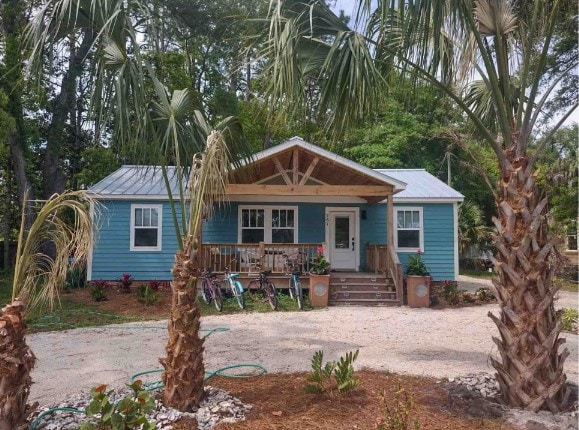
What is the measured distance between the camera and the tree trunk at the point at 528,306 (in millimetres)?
3693

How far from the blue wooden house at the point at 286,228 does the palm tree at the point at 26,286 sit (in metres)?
8.68

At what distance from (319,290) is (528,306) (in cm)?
756

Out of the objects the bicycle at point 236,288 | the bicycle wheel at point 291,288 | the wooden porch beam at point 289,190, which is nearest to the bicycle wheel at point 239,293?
the bicycle at point 236,288

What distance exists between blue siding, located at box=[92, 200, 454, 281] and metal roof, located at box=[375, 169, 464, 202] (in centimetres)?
29

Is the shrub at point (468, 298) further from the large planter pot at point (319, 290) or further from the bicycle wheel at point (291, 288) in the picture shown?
the bicycle wheel at point (291, 288)

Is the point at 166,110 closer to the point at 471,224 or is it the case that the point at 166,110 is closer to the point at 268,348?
the point at 268,348

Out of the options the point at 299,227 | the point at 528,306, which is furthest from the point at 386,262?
the point at 528,306

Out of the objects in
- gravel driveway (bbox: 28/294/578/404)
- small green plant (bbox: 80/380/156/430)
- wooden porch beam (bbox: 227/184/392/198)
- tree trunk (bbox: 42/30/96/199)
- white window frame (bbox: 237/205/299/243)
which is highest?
tree trunk (bbox: 42/30/96/199)

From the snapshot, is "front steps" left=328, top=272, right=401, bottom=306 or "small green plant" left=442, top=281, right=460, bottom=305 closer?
"front steps" left=328, top=272, right=401, bottom=306

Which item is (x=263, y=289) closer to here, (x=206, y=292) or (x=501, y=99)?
(x=206, y=292)

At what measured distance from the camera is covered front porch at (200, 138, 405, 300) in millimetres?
12180

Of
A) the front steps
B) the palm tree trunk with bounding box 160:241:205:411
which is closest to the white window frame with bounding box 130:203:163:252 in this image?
the front steps

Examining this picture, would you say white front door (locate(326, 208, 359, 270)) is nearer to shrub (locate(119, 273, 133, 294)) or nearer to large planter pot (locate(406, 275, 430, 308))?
large planter pot (locate(406, 275, 430, 308))

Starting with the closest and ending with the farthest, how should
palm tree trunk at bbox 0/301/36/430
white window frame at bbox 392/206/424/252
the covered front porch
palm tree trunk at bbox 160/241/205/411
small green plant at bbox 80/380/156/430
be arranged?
palm tree trunk at bbox 0/301/36/430 → small green plant at bbox 80/380/156/430 → palm tree trunk at bbox 160/241/205/411 → the covered front porch → white window frame at bbox 392/206/424/252
